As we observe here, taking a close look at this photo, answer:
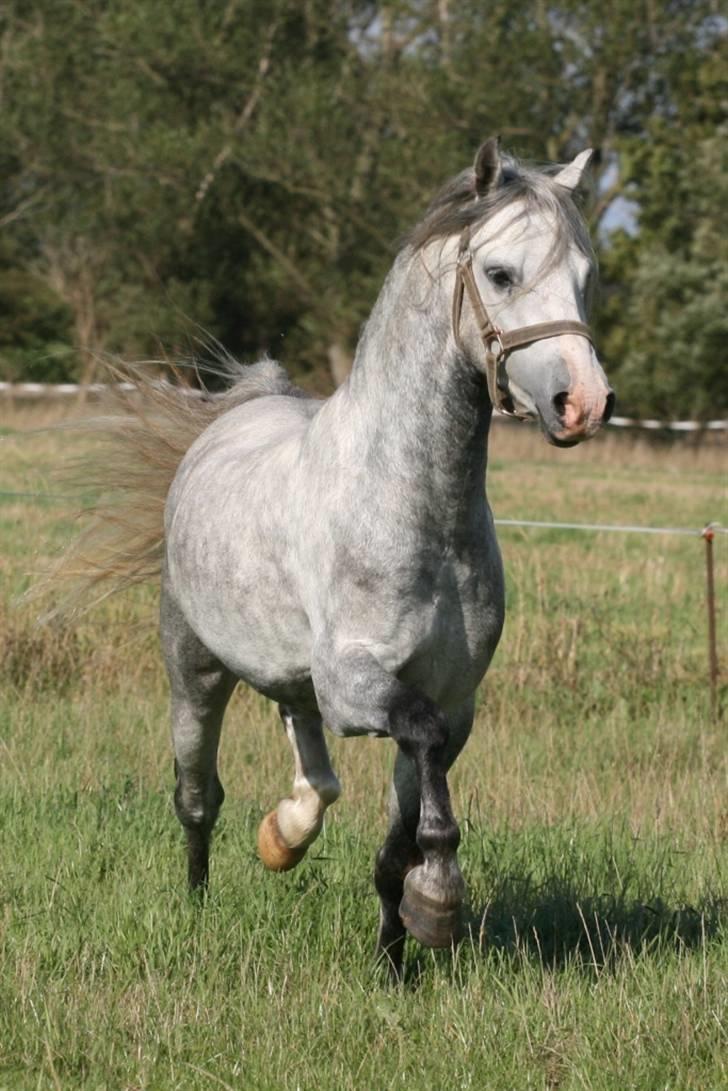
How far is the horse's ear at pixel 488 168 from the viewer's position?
4.05 meters

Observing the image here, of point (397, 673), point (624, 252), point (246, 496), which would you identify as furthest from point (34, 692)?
point (624, 252)

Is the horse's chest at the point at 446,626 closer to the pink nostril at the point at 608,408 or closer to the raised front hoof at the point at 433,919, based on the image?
the raised front hoof at the point at 433,919

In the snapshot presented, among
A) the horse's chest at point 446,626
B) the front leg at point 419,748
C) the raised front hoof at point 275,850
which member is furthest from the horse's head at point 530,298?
the raised front hoof at point 275,850

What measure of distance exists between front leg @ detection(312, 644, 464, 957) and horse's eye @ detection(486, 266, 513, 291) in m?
1.00

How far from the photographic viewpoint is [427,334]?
14.1ft

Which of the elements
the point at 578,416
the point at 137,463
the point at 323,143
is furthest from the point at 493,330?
the point at 323,143

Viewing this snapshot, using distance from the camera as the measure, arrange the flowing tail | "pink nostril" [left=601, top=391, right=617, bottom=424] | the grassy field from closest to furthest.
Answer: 1. "pink nostril" [left=601, top=391, right=617, bottom=424]
2. the grassy field
3. the flowing tail

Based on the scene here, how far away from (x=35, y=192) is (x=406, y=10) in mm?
11695

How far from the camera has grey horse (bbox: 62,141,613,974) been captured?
4004 mm

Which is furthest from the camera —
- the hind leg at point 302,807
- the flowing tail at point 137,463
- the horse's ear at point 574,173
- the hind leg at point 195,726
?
the flowing tail at point 137,463

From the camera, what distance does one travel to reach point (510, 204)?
13.4 ft

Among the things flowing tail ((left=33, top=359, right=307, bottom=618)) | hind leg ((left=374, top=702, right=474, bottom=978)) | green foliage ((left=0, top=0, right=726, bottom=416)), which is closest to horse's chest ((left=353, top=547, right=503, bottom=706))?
hind leg ((left=374, top=702, right=474, bottom=978))

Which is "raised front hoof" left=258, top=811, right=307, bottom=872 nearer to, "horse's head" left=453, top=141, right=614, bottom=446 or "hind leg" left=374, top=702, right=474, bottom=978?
"hind leg" left=374, top=702, right=474, bottom=978

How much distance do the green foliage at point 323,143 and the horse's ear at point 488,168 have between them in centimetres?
3203
